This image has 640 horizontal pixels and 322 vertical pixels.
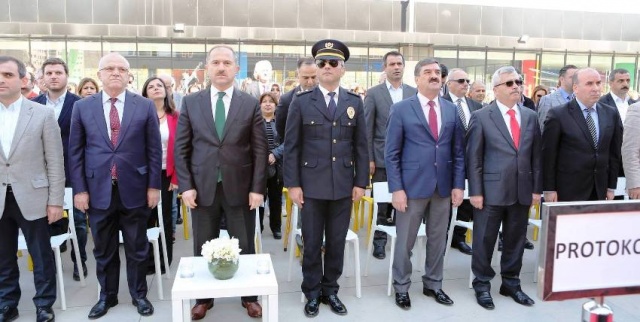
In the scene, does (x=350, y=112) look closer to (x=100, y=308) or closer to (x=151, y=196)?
(x=151, y=196)

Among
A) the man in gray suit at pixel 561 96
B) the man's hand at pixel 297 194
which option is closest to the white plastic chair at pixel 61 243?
the man's hand at pixel 297 194

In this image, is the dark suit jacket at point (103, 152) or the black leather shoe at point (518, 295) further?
the black leather shoe at point (518, 295)

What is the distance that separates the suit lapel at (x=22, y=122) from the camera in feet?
9.89

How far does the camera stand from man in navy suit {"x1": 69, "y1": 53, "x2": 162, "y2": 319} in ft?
10.5

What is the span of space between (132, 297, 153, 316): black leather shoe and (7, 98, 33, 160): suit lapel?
127 cm

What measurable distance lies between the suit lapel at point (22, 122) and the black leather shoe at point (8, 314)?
101cm

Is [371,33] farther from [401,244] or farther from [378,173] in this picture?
[401,244]

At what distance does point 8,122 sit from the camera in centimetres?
306

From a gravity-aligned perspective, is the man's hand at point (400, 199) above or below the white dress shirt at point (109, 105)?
below

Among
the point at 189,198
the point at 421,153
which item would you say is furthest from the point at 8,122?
the point at 421,153

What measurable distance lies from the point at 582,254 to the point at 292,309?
238cm

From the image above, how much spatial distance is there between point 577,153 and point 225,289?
2.81 meters

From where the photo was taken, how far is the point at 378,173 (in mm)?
4680

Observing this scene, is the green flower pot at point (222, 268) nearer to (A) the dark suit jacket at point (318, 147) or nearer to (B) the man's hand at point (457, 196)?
(A) the dark suit jacket at point (318, 147)
